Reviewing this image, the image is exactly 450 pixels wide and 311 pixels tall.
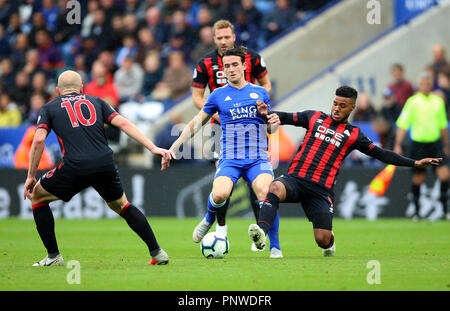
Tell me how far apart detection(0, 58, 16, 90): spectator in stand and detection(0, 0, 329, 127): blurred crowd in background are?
0.03 m

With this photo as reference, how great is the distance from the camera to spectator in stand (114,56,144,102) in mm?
20359

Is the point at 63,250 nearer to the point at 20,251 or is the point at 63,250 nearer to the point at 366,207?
the point at 20,251

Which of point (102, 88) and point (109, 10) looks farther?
point (109, 10)

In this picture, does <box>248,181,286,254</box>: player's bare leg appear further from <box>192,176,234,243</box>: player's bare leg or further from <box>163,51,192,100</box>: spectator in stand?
<box>163,51,192,100</box>: spectator in stand

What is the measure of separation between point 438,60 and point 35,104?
927 centimetres

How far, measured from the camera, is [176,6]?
21.9 meters

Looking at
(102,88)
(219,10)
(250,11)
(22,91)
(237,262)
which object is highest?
(219,10)

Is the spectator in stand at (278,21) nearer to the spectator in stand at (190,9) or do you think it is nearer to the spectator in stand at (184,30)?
the spectator in stand at (184,30)

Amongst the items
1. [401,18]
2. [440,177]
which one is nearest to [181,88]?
[401,18]

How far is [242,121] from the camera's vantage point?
30.9ft

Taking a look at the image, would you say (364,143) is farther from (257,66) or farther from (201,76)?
(201,76)

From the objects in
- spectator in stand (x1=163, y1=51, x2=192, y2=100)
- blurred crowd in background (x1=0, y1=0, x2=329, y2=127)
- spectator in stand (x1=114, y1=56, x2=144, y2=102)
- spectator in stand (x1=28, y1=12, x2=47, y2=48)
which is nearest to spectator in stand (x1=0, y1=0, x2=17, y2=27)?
blurred crowd in background (x1=0, y1=0, x2=329, y2=127)

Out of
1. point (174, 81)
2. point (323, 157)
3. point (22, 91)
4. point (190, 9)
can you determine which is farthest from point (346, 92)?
point (22, 91)

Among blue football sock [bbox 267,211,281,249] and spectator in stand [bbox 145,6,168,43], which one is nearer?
blue football sock [bbox 267,211,281,249]
